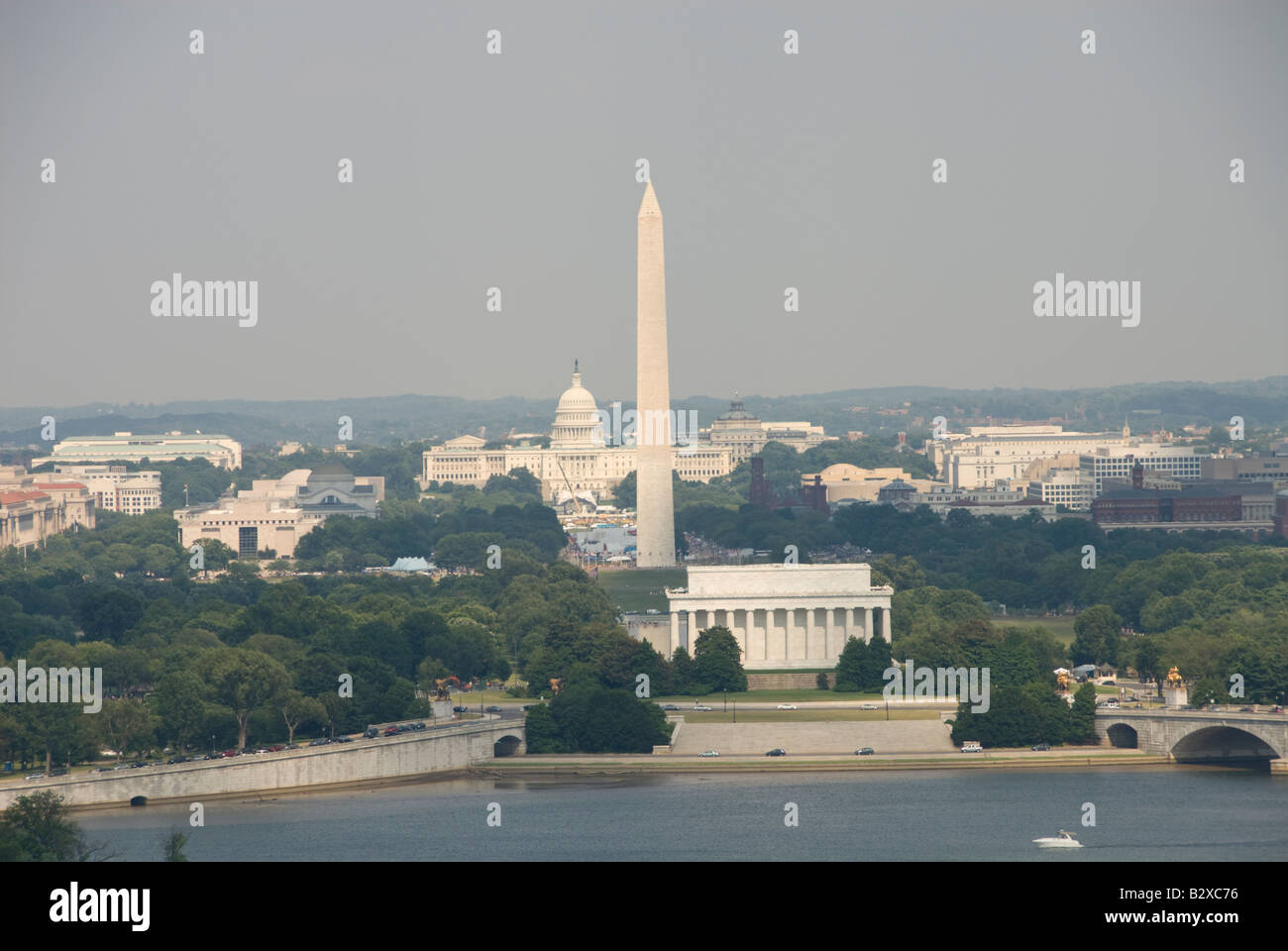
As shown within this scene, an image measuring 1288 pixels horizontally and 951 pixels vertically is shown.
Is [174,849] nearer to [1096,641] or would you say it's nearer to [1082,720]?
[1082,720]

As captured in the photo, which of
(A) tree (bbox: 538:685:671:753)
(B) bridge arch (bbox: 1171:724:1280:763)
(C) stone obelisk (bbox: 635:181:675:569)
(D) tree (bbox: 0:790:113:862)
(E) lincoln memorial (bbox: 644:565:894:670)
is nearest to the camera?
(D) tree (bbox: 0:790:113:862)

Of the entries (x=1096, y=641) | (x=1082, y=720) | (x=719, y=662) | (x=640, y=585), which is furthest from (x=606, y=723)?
(x=640, y=585)

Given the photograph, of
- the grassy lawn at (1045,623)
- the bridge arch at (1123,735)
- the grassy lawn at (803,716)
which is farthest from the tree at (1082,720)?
the grassy lawn at (1045,623)

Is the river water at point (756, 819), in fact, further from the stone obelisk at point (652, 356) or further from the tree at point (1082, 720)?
the stone obelisk at point (652, 356)

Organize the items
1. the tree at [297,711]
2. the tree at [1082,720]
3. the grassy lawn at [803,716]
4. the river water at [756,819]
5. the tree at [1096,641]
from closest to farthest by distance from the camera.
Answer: the river water at [756,819], the tree at [297,711], the tree at [1082,720], the grassy lawn at [803,716], the tree at [1096,641]

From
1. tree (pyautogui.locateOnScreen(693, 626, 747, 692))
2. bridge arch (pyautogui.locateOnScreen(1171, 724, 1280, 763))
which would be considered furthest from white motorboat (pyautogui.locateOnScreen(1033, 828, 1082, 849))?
tree (pyautogui.locateOnScreen(693, 626, 747, 692))

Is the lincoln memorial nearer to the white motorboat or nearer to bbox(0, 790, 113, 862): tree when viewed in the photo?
the white motorboat

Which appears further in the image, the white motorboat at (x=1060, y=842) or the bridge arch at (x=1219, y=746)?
the bridge arch at (x=1219, y=746)
